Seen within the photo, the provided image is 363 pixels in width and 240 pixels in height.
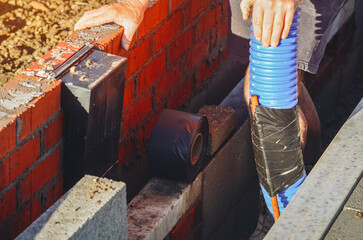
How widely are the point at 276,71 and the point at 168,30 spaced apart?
0.68 m

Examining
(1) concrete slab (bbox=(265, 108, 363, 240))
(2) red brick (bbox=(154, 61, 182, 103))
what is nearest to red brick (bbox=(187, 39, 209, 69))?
(2) red brick (bbox=(154, 61, 182, 103))

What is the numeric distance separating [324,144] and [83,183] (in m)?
3.13

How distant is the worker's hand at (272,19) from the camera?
324 cm

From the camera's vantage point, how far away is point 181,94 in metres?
4.19

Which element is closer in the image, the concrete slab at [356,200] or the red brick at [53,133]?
the concrete slab at [356,200]

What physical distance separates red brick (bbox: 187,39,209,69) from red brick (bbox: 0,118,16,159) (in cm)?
177

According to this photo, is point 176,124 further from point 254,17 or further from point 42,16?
point 42,16

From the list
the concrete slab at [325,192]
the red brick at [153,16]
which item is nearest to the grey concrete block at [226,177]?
the red brick at [153,16]

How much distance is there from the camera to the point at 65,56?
117 inches

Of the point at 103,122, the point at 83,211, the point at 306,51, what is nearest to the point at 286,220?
the point at 83,211

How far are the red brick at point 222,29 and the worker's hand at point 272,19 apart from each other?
1136mm

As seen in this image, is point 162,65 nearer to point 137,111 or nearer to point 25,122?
point 137,111

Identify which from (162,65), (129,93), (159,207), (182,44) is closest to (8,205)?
(159,207)

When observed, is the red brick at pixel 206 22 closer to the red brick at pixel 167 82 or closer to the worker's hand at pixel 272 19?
the red brick at pixel 167 82
